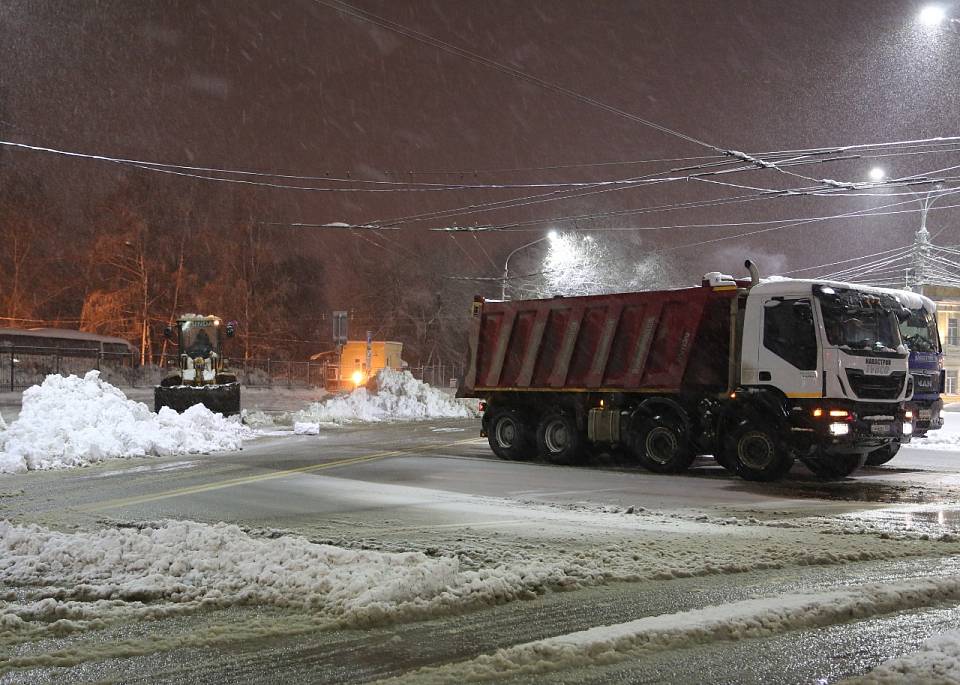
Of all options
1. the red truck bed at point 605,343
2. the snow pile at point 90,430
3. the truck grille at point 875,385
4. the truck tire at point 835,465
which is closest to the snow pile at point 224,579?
the truck grille at point 875,385

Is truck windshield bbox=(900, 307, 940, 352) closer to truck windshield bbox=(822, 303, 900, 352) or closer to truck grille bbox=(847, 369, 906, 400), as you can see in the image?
truck windshield bbox=(822, 303, 900, 352)

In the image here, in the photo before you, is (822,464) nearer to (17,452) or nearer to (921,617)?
(921,617)

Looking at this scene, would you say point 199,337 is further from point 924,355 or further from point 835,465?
point 924,355

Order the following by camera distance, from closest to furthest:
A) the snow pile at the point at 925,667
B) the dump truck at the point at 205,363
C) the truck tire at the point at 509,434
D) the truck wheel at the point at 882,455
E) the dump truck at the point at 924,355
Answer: the snow pile at the point at 925,667 < the truck wheel at the point at 882,455 < the dump truck at the point at 924,355 < the truck tire at the point at 509,434 < the dump truck at the point at 205,363

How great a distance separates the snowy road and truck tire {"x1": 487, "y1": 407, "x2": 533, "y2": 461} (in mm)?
5064

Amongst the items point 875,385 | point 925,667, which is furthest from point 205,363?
point 925,667

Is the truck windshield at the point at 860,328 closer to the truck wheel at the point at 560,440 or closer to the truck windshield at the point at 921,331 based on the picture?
the truck windshield at the point at 921,331

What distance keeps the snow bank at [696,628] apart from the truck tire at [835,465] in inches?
333


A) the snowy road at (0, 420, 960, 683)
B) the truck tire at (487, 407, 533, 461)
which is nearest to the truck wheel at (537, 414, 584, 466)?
the truck tire at (487, 407, 533, 461)

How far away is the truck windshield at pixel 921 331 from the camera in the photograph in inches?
751

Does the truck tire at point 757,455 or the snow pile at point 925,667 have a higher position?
the truck tire at point 757,455

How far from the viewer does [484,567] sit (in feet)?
24.6

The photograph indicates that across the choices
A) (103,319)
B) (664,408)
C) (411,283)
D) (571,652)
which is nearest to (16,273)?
(103,319)

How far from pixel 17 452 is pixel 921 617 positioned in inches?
585
